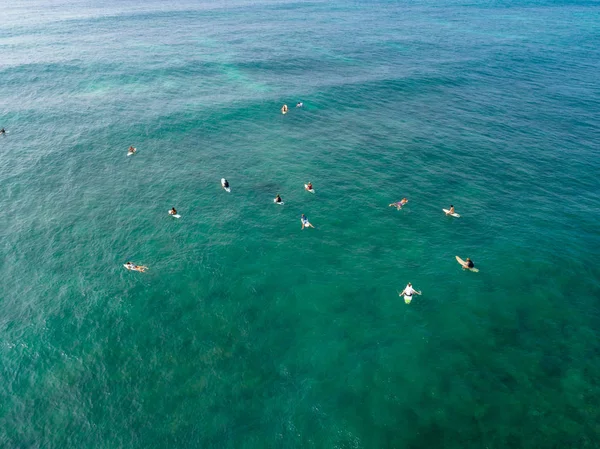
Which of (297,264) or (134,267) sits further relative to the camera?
(297,264)

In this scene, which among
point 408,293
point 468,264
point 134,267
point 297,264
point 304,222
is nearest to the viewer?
point 408,293

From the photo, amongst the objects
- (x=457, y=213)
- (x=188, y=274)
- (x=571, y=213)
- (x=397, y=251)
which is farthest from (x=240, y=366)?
(x=571, y=213)

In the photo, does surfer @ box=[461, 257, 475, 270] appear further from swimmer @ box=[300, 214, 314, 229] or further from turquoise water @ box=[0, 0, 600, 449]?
swimmer @ box=[300, 214, 314, 229]

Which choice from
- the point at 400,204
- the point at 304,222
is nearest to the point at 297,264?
the point at 304,222

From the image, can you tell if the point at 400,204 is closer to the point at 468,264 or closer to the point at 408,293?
the point at 468,264

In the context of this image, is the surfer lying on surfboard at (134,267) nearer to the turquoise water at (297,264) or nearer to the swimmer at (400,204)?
the turquoise water at (297,264)

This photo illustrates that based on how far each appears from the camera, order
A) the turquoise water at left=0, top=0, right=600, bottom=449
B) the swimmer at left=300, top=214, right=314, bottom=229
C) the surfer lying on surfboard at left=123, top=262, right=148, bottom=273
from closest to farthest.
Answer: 1. the turquoise water at left=0, top=0, right=600, bottom=449
2. the surfer lying on surfboard at left=123, top=262, right=148, bottom=273
3. the swimmer at left=300, top=214, right=314, bottom=229

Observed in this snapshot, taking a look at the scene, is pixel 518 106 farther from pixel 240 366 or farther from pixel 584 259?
pixel 240 366

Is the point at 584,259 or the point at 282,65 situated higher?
the point at 282,65

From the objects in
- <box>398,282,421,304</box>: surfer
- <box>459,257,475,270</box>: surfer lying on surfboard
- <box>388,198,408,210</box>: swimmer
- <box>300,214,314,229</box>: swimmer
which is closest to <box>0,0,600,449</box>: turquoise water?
<box>300,214,314,229</box>: swimmer
